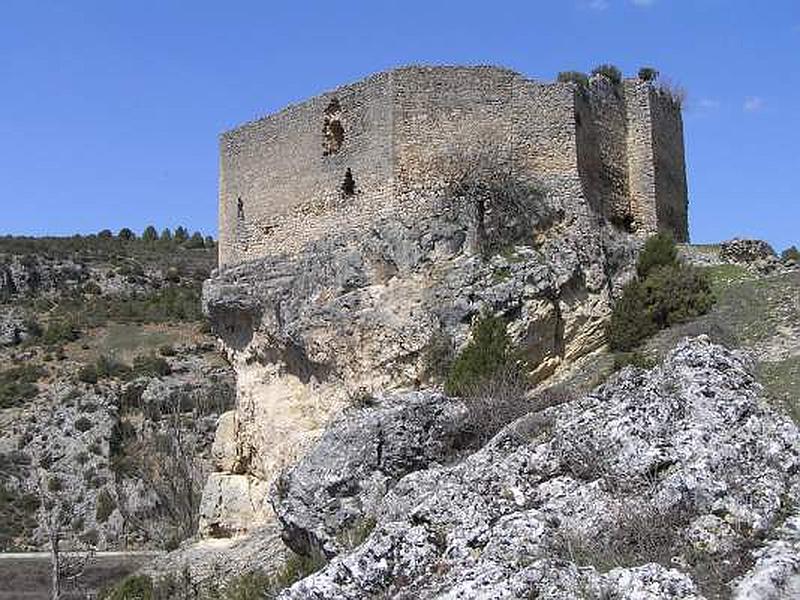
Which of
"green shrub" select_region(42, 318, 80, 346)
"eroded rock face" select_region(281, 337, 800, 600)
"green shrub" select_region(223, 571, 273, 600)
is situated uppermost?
"green shrub" select_region(42, 318, 80, 346)

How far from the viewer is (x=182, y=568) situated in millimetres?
22391

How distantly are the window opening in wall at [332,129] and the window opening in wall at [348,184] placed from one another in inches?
28.9

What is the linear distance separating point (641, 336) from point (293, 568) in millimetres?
7639

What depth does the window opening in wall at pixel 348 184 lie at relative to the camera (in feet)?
71.8

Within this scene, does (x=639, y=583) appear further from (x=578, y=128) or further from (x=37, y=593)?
(x=37, y=593)

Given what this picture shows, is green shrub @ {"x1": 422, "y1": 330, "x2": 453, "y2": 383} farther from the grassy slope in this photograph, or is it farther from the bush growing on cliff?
the bush growing on cliff

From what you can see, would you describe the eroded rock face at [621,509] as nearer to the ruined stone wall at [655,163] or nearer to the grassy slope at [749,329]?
the grassy slope at [749,329]

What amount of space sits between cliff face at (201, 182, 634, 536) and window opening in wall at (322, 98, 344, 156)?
175cm

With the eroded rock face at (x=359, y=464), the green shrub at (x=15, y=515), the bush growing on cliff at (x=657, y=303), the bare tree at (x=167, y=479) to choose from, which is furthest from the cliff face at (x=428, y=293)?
the green shrub at (x=15, y=515)

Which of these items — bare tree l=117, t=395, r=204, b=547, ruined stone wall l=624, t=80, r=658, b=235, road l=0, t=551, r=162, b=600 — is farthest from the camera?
bare tree l=117, t=395, r=204, b=547

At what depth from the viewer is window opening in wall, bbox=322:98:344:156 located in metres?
22.5

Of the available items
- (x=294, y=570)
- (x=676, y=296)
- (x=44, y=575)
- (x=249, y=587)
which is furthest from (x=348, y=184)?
(x=44, y=575)

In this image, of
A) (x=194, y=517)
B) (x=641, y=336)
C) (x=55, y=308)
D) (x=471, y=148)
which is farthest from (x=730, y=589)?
(x=55, y=308)

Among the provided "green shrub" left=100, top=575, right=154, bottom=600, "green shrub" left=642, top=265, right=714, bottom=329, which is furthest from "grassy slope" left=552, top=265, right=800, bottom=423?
"green shrub" left=100, top=575, right=154, bottom=600
